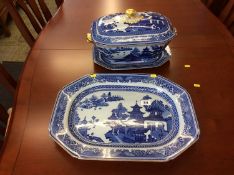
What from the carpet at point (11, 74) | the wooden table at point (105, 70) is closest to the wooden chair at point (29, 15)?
the wooden table at point (105, 70)

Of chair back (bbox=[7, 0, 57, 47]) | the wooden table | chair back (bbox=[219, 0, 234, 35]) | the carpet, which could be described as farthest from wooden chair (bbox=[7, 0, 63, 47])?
chair back (bbox=[219, 0, 234, 35])

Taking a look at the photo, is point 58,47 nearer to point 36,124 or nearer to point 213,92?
point 36,124

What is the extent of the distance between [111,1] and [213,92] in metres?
0.65

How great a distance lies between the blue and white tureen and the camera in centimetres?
73

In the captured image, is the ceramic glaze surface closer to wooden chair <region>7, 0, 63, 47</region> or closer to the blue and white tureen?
the blue and white tureen

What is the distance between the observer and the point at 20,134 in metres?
0.64

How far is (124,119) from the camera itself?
2.18 ft

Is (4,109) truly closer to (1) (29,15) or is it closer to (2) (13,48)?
(1) (29,15)

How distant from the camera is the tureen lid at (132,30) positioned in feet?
2.40

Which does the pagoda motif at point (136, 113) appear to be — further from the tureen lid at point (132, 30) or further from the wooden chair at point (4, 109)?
the wooden chair at point (4, 109)

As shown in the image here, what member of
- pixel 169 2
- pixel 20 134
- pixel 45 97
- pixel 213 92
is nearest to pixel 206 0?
pixel 169 2

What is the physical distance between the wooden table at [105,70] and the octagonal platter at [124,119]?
25 millimetres

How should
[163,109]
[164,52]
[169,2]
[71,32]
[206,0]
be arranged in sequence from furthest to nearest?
[206,0], [169,2], [71,32], [164,52], [163,109]

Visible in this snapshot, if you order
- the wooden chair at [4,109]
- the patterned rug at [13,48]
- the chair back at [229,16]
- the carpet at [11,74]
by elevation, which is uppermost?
the chair back at [229,16]
